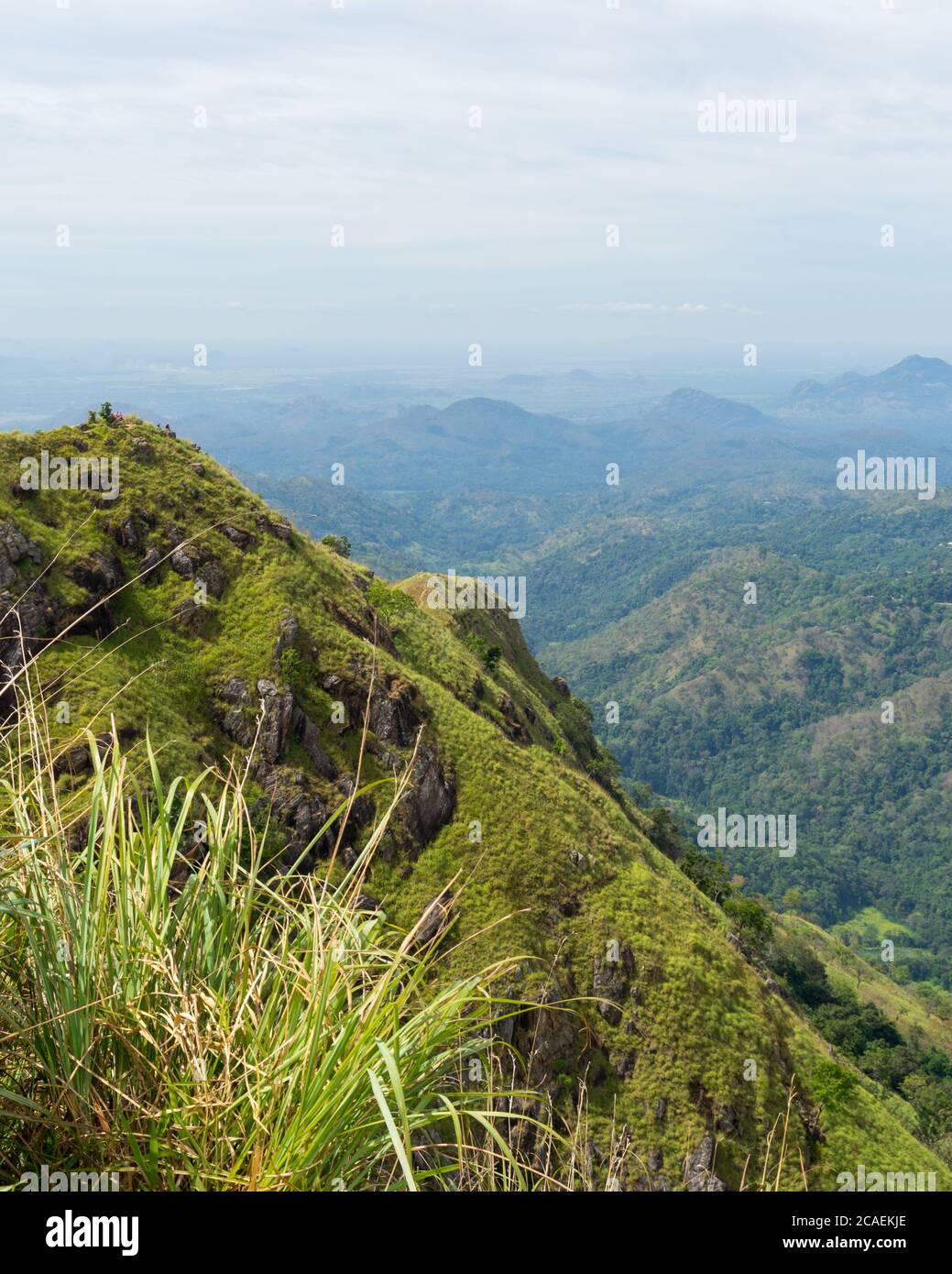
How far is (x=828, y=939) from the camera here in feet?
434

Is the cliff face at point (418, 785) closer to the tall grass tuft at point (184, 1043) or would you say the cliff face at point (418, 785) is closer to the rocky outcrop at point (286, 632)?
the rocky outcrop at point (286, 632)

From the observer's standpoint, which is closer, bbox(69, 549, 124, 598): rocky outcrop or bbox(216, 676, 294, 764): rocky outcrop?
bbox(216, 676, 294, 764): rocky outcrop

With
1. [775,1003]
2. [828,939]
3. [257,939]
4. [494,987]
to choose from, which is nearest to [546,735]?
[775,1003]

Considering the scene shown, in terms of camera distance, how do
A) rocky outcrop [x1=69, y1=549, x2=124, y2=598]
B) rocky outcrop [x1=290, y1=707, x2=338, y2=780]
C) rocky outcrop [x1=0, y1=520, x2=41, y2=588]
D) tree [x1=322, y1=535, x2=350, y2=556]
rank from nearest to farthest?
rocky outcrop [x1=0, y1=520, x2=41, y2=588]
rocky outcrop [x1=69, y1=549, x2=124, y2=598]
rocky outcrop [x1=290, y1=707, x2=338, y2=780]
tree [x1=322, y1=535, x2=350, y2=556]

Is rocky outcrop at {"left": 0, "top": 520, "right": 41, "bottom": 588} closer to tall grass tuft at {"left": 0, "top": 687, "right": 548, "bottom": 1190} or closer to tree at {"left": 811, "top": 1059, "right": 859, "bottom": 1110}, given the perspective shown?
tall grass tuft at {"left": 0, "top": 687, "right": 548, "bottom": 1190}

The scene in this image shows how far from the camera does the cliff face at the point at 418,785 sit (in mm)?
40031

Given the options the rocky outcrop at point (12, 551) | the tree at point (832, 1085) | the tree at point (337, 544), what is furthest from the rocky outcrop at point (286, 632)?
the tree at point (832, 1085)

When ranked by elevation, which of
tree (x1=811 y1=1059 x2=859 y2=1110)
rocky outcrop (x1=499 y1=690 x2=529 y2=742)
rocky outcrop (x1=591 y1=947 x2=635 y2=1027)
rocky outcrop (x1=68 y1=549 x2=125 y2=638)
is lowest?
tree (x1=811 y1=1059 x2=859 y2=1110)

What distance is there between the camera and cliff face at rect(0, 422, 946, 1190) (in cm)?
4003

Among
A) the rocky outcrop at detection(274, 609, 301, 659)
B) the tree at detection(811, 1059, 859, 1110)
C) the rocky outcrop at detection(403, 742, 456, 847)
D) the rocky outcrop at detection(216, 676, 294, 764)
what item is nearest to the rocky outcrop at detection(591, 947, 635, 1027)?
the rocky outcrop at detection(403, 742, 456, 847)

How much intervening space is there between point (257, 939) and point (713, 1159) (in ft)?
140

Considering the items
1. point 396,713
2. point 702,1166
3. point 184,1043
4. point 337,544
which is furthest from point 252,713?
point 184,1043
